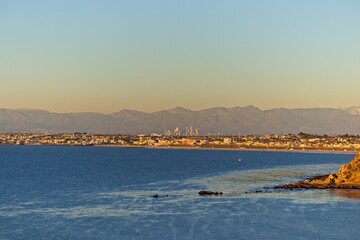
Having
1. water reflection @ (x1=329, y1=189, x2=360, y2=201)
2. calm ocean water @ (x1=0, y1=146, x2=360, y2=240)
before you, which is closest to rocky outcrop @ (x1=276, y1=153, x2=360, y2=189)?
water reflection @ (x1=329, y1=189, x2=360, y2=201)

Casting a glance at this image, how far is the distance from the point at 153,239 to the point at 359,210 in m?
28.3

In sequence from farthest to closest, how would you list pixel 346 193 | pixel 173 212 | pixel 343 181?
pixel 343 181, pixel 346 193, pixel 173 212

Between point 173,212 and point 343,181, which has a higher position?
point 343,181

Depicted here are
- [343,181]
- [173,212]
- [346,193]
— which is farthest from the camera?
[343,181]

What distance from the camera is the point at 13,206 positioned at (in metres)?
74.8

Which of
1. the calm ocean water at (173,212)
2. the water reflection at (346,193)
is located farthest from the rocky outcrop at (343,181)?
the calm ocean water at (173,212)

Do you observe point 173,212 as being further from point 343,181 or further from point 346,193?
point 343,181

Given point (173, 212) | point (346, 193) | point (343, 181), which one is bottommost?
point (173, 212)

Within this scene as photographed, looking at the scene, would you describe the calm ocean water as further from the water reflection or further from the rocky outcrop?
the rocky outcrop

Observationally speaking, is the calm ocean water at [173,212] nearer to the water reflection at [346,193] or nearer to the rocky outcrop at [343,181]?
the water reflection at [346,193]

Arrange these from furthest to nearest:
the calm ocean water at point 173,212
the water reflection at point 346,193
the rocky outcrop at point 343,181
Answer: the rocky outcrop at point 343,181, the water reflection at point 346,193, the calm ocean water at point 173,212

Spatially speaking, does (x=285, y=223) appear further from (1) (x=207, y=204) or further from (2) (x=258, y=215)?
(1) (x=207, y=204)

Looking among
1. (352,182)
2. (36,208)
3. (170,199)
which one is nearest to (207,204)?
(170,199)

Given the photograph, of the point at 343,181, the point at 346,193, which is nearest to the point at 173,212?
the point at 346,193
